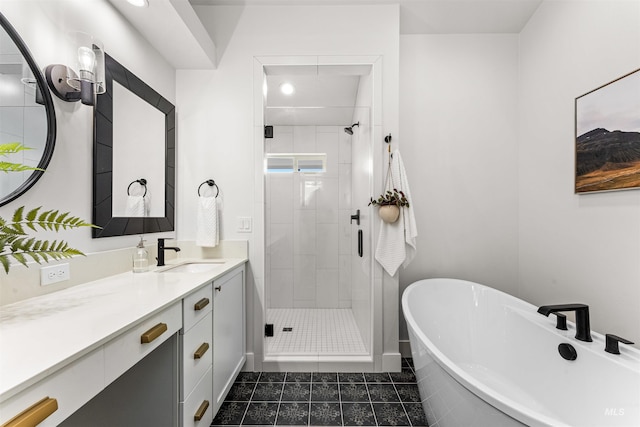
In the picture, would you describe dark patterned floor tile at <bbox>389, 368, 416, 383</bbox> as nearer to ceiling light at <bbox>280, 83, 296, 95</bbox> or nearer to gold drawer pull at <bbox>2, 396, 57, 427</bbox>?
gold drawer pull at <bbox>2, 396, 57, 427</bbox>

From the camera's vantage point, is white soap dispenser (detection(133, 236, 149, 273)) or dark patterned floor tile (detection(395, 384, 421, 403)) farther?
dark patterned floor tile (detection(395, 384, 421, 403))

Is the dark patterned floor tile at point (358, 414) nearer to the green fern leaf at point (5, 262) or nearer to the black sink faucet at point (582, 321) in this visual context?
the black sink faucet at point (582, 321)

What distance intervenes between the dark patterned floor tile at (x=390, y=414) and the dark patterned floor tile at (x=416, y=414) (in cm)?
3

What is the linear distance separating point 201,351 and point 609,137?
247cm

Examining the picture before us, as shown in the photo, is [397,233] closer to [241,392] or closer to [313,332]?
[313,332]

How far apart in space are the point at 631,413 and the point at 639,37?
174cm

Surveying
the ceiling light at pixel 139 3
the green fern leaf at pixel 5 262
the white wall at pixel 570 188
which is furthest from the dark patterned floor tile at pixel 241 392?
the ceiling light at pixel 139 3

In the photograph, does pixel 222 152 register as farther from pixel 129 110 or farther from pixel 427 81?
pixel 427 81

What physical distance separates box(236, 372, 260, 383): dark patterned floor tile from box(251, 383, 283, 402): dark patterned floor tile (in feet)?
0.26

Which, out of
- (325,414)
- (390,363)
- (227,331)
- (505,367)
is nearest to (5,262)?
(227,331)

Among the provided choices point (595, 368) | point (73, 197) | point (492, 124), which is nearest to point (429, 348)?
point (595, 368)

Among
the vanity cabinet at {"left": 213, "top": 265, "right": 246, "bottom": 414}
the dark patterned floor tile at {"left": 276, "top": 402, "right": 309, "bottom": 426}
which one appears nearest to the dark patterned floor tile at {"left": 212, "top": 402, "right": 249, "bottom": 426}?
the vanity cabinet at {"left": 213, "top": 265, "right": 246, "bottom": 414}

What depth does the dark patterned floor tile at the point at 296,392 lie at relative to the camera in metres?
1.77

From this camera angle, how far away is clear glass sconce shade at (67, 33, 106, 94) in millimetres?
1261
